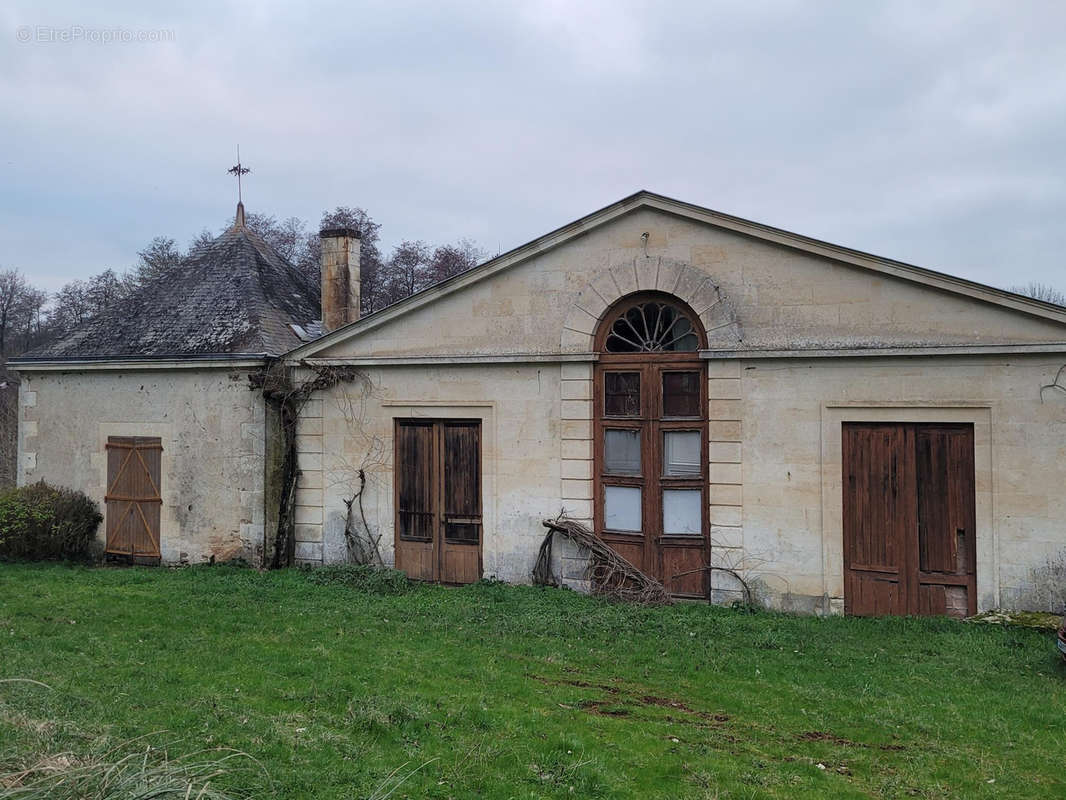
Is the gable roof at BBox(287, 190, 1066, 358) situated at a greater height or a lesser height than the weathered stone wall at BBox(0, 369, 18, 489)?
greater

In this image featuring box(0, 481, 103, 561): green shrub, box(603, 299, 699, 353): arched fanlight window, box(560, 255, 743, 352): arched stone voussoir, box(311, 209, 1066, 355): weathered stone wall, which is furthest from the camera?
box(0, 481, 103, 561): green shrub

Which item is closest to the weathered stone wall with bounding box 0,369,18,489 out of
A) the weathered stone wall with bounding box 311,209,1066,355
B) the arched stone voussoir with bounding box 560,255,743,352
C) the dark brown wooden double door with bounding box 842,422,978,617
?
the weathered stone wall with bounding box 311,209,1066,355

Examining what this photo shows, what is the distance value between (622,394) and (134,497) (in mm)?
8317

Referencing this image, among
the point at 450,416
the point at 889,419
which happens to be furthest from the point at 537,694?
the point at 889,419

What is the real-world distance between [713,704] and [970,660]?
3047mm

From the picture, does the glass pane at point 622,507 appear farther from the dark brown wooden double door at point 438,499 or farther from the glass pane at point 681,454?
the dark brown wooden double door at point 438,499

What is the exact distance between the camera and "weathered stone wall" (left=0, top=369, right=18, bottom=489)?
65.9 feet

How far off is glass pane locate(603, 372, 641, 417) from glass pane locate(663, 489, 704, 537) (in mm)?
1213

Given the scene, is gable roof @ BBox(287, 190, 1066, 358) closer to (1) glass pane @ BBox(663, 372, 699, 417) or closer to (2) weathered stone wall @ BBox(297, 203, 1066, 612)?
(2) weathered stone wall @ BBox(297, 203, 1066, 612)

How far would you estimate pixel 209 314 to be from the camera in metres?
13.4

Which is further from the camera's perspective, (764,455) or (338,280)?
(338,280)

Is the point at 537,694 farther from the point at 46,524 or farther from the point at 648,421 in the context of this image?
the point at 46,524

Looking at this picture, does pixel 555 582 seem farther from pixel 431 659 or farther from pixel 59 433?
pixel 59 433

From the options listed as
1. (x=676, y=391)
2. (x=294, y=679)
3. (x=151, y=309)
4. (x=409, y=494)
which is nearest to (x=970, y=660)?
(x=676, y=391)
